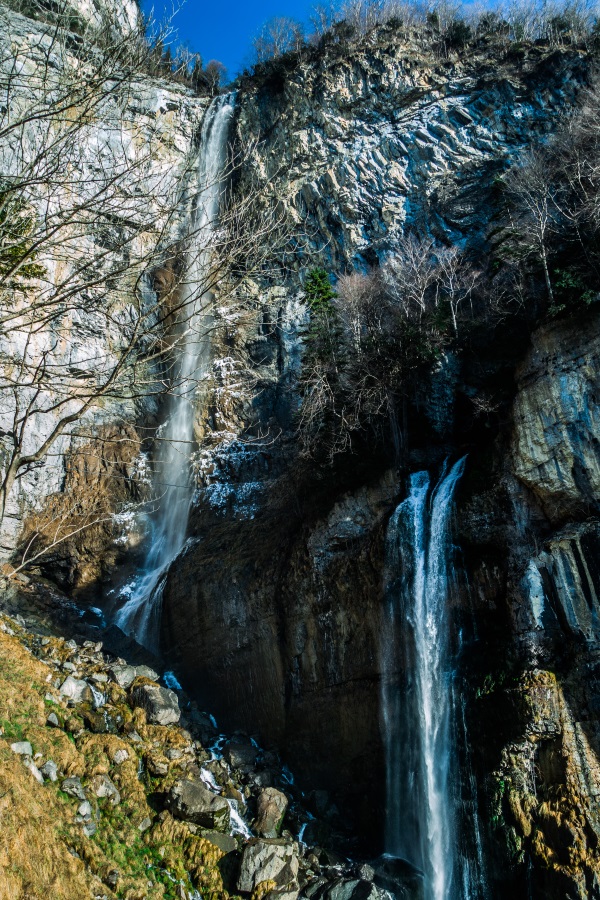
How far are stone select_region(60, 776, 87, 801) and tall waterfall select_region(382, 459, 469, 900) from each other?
7261 millimetres

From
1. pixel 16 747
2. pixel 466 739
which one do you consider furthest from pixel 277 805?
pixel 16 747

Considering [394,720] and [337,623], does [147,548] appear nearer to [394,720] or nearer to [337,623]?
[337,623]

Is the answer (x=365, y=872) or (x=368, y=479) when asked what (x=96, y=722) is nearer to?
(x=365, y=872)

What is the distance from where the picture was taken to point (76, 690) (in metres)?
13.5

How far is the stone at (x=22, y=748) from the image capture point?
939 cm

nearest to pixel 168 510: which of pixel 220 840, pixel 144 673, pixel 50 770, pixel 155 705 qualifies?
pixel 144 673

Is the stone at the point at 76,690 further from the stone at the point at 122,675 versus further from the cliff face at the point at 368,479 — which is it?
the cliff face at the point at 368,479

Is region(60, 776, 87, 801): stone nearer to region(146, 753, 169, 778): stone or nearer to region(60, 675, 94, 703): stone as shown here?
region(146, 753, 169, 778): stone

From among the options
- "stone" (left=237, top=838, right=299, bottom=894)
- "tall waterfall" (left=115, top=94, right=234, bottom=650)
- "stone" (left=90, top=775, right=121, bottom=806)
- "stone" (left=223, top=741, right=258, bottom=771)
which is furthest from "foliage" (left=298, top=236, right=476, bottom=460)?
"stone" (left=90, top=775, right=121, bottom=806)

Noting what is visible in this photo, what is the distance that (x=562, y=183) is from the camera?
861 inches

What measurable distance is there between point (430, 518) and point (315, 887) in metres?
8.18

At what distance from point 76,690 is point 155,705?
74.2 inches

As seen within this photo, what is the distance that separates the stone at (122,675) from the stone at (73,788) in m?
4.49

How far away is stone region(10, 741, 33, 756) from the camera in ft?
30.8
